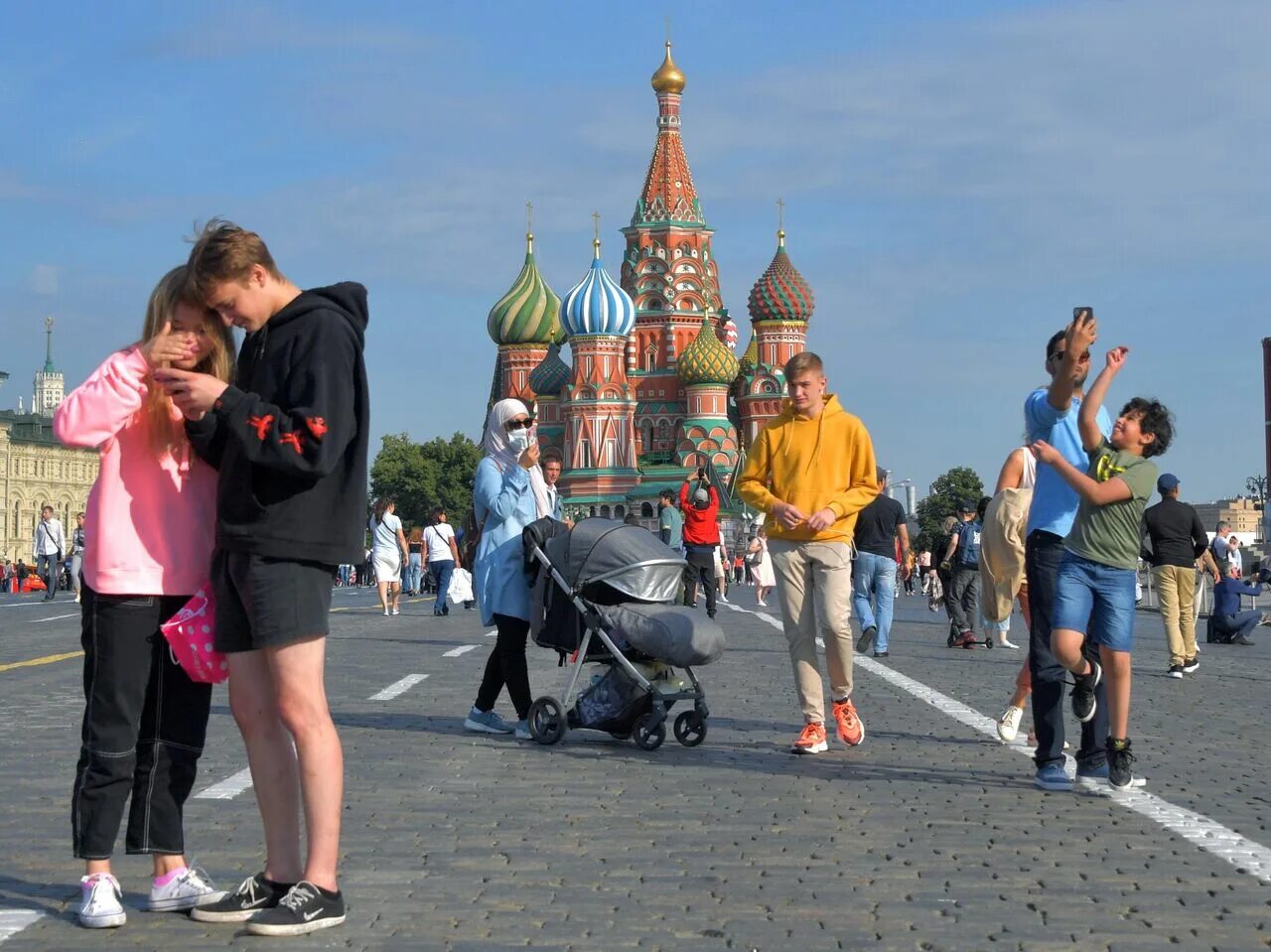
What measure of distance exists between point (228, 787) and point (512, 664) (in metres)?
2.43

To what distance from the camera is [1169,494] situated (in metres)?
17.4

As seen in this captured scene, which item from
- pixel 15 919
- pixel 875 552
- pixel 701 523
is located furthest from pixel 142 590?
pixel 701 523

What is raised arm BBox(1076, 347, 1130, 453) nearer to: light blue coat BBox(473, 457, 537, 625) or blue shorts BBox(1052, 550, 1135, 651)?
blue shorts BBox(1052, 550, 1135, 651)

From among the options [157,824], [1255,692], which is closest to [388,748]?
[157,824]

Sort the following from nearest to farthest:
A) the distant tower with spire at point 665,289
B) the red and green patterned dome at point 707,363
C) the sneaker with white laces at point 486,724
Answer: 1. the sneaker with white laces at point 486,724
2. the red and green patterned dome at point 707,363
3. the distant tower with spire at point 665,289

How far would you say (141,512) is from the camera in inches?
209

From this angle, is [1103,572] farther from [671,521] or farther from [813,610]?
[671,521]

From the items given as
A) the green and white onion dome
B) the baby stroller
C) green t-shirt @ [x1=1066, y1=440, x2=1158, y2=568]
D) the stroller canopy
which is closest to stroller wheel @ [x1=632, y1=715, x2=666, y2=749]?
the baby stroller

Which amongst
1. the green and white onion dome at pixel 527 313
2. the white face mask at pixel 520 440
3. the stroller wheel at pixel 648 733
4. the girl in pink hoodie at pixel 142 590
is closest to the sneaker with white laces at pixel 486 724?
the stroller wheel at pixel 648 733

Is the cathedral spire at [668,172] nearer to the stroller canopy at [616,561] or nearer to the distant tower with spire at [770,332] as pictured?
the distant tower with spire at [770,332]

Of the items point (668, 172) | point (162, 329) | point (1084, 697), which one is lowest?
point (1084, 697)

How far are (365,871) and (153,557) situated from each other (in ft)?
4.22

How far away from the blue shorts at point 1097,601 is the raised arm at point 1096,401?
1.59ft

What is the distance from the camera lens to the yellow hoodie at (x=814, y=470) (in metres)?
9.38
